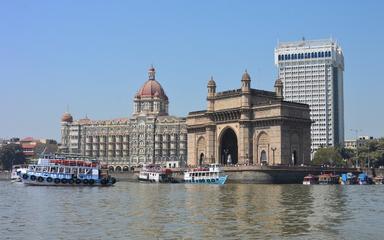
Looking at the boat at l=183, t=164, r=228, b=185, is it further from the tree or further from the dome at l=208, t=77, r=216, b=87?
the tree

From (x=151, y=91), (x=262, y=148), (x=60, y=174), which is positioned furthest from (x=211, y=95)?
(x=151, y=91)

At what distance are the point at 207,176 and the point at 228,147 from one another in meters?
26.5

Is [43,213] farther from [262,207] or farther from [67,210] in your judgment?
[262,207]

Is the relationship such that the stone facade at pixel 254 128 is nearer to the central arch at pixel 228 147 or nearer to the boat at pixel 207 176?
the central arch at pixel 228 147

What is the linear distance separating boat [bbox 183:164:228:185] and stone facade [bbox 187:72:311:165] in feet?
39.0

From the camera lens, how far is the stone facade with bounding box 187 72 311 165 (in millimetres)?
122438

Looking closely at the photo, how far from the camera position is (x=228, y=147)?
141625mm

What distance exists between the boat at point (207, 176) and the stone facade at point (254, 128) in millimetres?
11897

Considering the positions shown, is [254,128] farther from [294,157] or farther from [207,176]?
[207,176]

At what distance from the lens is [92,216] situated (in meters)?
42.6

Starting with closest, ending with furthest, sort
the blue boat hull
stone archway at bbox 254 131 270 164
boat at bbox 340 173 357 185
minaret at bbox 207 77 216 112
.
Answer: the blue boat hull, boat at bbox 340 173 357 185, stone archway at bbox 254 131 270 164, minaret at bbox 207 77 216 112

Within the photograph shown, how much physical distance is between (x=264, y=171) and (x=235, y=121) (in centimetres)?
2073

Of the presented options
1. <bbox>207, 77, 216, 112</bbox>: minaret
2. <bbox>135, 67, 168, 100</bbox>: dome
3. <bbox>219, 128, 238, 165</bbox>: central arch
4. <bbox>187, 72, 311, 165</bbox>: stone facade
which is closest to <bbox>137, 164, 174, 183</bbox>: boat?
<bbox>187, 72, 311, 165</bbox>: stone facade

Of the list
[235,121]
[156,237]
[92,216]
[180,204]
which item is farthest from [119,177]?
[156,237]
